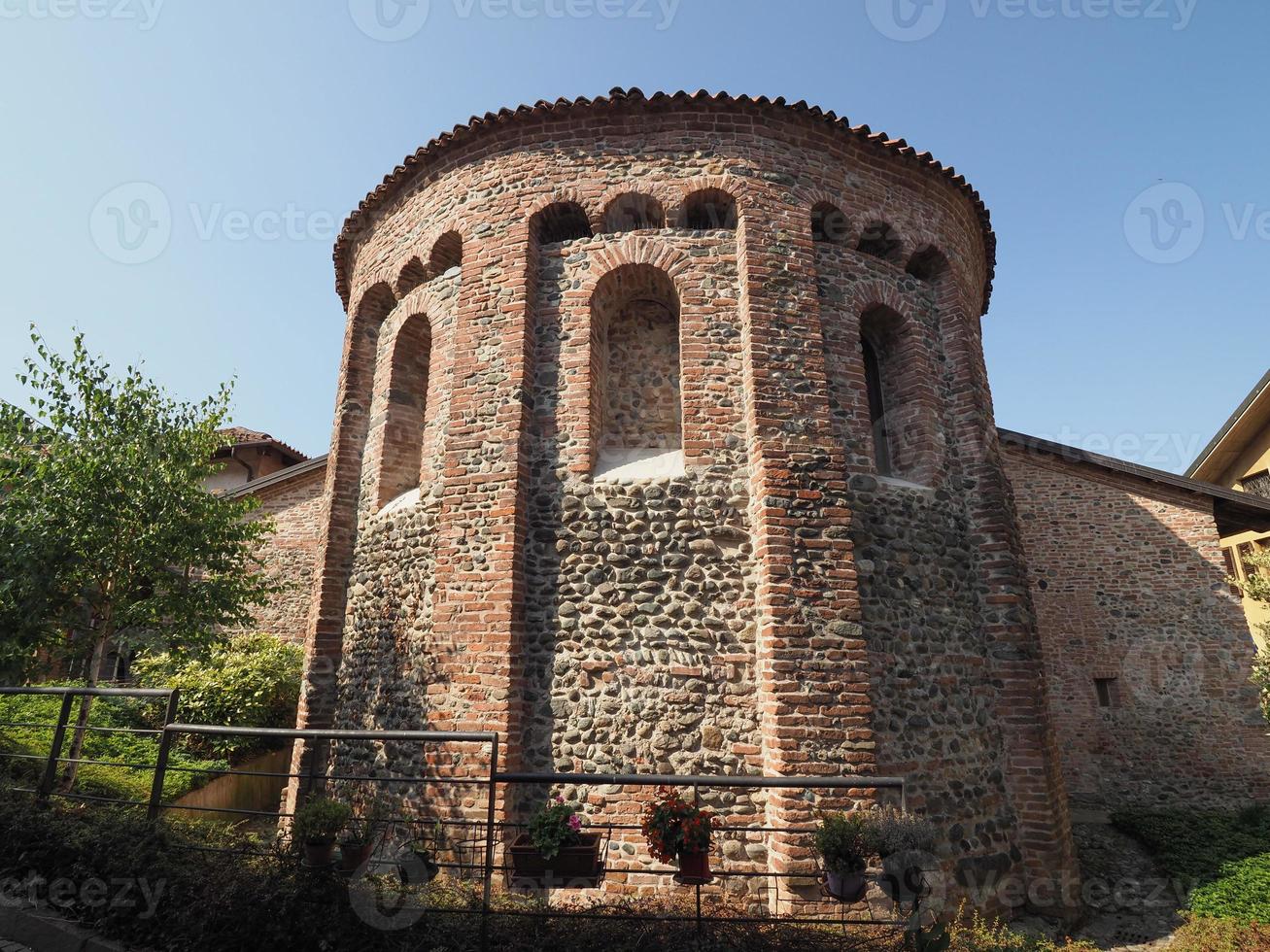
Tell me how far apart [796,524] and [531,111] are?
6.09 meters

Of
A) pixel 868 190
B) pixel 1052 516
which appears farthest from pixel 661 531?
pixel 1052 516

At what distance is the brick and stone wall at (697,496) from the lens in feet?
21.3

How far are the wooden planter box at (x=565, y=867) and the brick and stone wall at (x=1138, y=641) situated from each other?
37.4 feet

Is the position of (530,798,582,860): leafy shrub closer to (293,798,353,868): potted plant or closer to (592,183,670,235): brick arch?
(293,798,353,868): potted plant

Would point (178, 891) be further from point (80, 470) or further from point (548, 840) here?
point (80, 470)

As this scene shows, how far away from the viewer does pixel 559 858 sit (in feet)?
16.6

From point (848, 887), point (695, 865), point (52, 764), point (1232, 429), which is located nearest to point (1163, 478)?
point (1232, 429)

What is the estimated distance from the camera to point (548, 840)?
5047 millimetres

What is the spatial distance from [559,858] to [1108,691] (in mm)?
12515

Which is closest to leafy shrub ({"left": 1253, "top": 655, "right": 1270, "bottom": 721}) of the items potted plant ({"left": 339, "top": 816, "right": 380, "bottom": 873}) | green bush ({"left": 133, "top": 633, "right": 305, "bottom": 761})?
potted plant ({"left": 339, "top": 816, "right": 380, "bottom": 873})

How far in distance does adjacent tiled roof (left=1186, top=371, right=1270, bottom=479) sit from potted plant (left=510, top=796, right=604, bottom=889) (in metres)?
20.0

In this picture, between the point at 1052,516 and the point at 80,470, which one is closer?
the point at 80,470

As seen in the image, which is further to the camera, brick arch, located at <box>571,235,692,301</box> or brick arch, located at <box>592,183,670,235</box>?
brick arch, located at <box>592,183,670,235</box>

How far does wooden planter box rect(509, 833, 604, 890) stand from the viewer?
5047 mm
